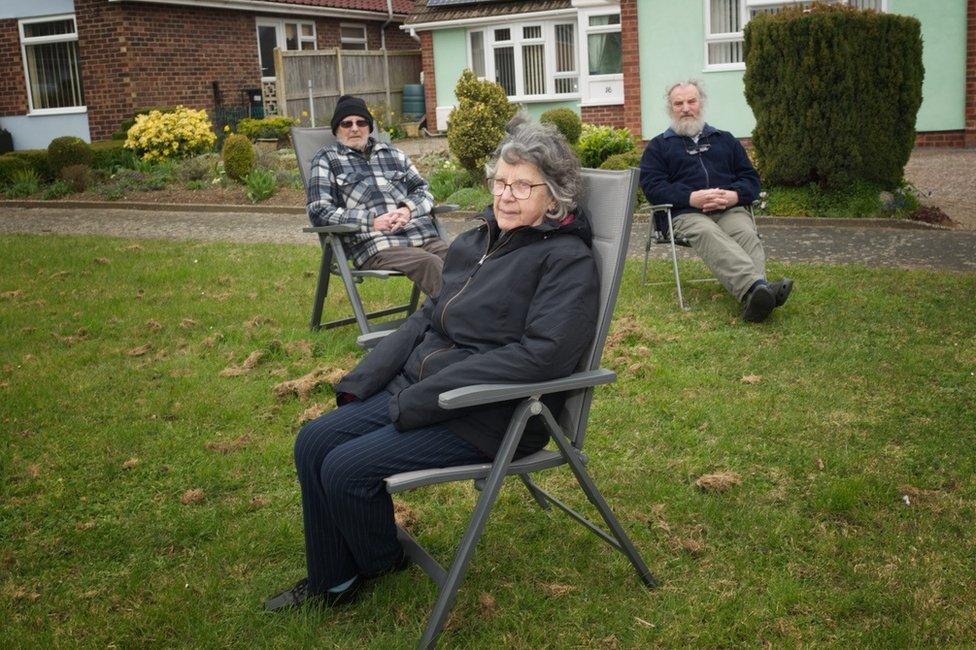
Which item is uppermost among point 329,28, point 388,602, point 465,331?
point 329,28

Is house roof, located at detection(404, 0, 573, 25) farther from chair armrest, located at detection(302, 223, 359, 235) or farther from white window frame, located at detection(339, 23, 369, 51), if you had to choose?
chair armrest, located at detection(302, 223, 359, 235)

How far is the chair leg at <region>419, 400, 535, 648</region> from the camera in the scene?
307 cm

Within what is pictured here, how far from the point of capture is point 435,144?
21.5m

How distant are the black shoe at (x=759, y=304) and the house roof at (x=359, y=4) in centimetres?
1896

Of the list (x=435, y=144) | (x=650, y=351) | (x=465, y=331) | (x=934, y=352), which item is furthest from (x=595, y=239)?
(x=435, y=144)

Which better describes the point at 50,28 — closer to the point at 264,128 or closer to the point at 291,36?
the point at 264,128

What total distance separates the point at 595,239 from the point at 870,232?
22.3ft

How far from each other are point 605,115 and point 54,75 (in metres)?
11.2

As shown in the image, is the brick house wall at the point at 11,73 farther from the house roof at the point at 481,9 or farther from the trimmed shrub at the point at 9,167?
the house roof at the point at 481,9

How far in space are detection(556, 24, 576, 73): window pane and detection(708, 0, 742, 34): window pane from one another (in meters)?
5.94

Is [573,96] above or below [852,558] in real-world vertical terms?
above

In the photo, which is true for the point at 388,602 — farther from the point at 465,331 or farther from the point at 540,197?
the point at 540,197

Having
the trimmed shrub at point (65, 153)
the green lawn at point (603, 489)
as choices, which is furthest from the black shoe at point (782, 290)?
the trimmed shrub at point (65, 153)

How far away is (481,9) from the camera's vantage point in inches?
923
